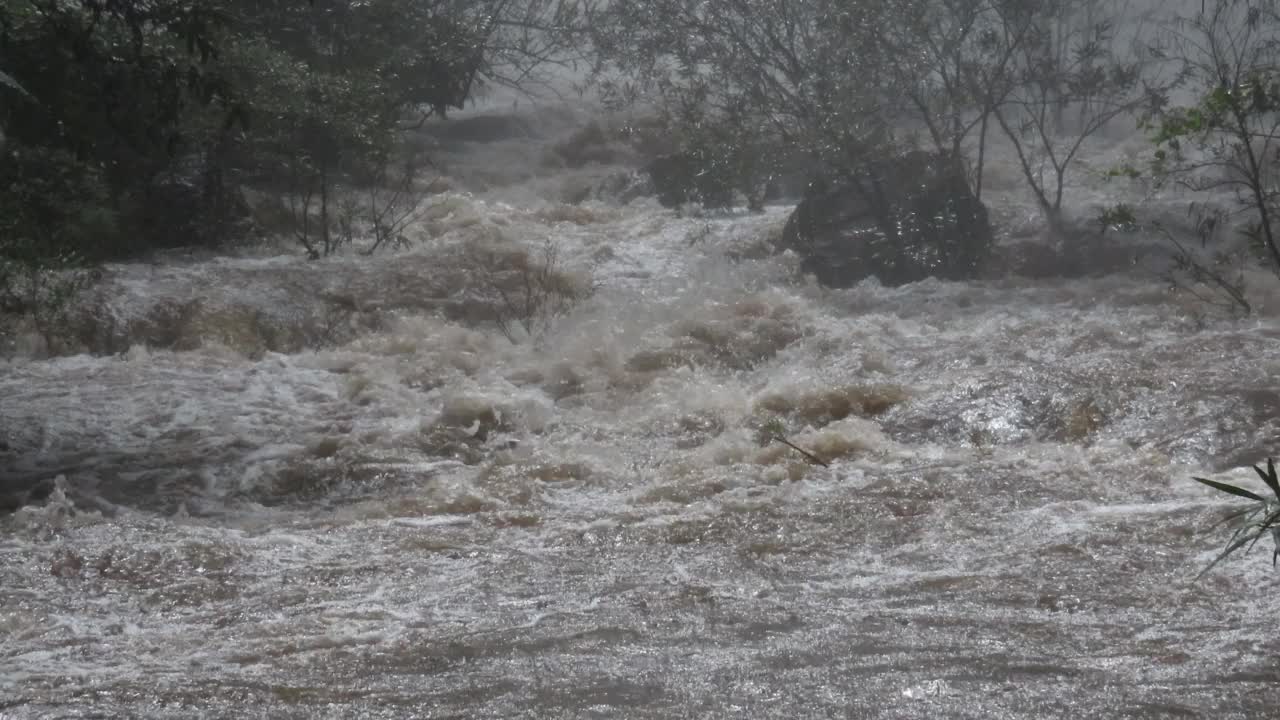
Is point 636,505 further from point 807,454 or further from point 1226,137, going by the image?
point 1226,137

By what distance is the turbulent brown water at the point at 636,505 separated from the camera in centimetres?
379

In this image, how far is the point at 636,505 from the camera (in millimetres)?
6059

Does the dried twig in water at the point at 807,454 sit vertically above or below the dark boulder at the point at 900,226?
below

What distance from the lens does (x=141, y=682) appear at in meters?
3.85

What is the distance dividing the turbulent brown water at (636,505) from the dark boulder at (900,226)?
2.48 feet

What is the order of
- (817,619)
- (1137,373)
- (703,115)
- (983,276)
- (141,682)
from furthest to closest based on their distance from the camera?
(703,115)
(983,276)
(1137,373)
(817,619)
(141,682)

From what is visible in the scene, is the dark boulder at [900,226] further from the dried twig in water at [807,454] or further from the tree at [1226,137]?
the dried twig in water at [807,454]

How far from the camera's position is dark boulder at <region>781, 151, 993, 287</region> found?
12078 millimetres

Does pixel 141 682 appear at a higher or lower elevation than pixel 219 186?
lower

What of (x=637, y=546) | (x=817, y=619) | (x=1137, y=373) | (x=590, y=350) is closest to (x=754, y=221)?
(x=590, y=350)

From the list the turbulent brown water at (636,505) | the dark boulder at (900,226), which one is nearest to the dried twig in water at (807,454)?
the turbulent brown water at (636,505)

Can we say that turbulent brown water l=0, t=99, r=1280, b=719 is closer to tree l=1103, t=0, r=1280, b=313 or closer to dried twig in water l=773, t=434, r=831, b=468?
dried twig in water l=773, t=434, r=831, b=468

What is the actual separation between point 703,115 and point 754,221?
4.84ft

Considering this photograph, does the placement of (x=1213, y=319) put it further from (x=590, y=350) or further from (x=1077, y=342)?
(x=590, y=350)
